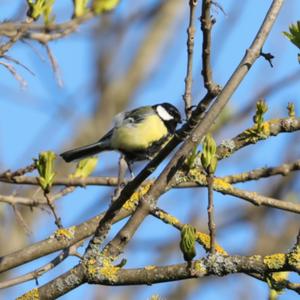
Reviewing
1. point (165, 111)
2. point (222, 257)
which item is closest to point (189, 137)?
point (222, 257)

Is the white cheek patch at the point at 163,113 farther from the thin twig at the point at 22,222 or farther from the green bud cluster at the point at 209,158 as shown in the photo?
the green bud cluster at the point at 209,158

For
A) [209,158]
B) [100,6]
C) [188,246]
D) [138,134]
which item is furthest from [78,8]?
[138,134]

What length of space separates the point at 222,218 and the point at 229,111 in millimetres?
2291

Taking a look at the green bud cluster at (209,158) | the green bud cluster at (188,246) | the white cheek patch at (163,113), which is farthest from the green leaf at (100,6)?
the white cheek patch at (163,113)

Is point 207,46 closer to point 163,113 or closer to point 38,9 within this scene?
point 38,9

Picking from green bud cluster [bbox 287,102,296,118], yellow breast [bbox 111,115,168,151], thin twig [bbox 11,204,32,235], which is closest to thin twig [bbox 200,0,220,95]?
green bud cluster [bbox 287,102,296,118]

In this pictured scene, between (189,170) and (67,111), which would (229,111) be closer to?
(67,111)

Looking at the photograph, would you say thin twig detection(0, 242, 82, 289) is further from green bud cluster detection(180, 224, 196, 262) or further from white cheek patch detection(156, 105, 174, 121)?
white cheek patch detection(156, 105, 174, 121)

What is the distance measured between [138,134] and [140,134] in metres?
0.01

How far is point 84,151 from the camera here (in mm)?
4602

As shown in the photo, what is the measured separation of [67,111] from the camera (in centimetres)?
630

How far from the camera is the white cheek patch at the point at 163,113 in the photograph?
458 cm

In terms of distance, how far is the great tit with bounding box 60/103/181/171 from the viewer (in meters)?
4.42

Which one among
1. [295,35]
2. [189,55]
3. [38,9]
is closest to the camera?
[189,55]
